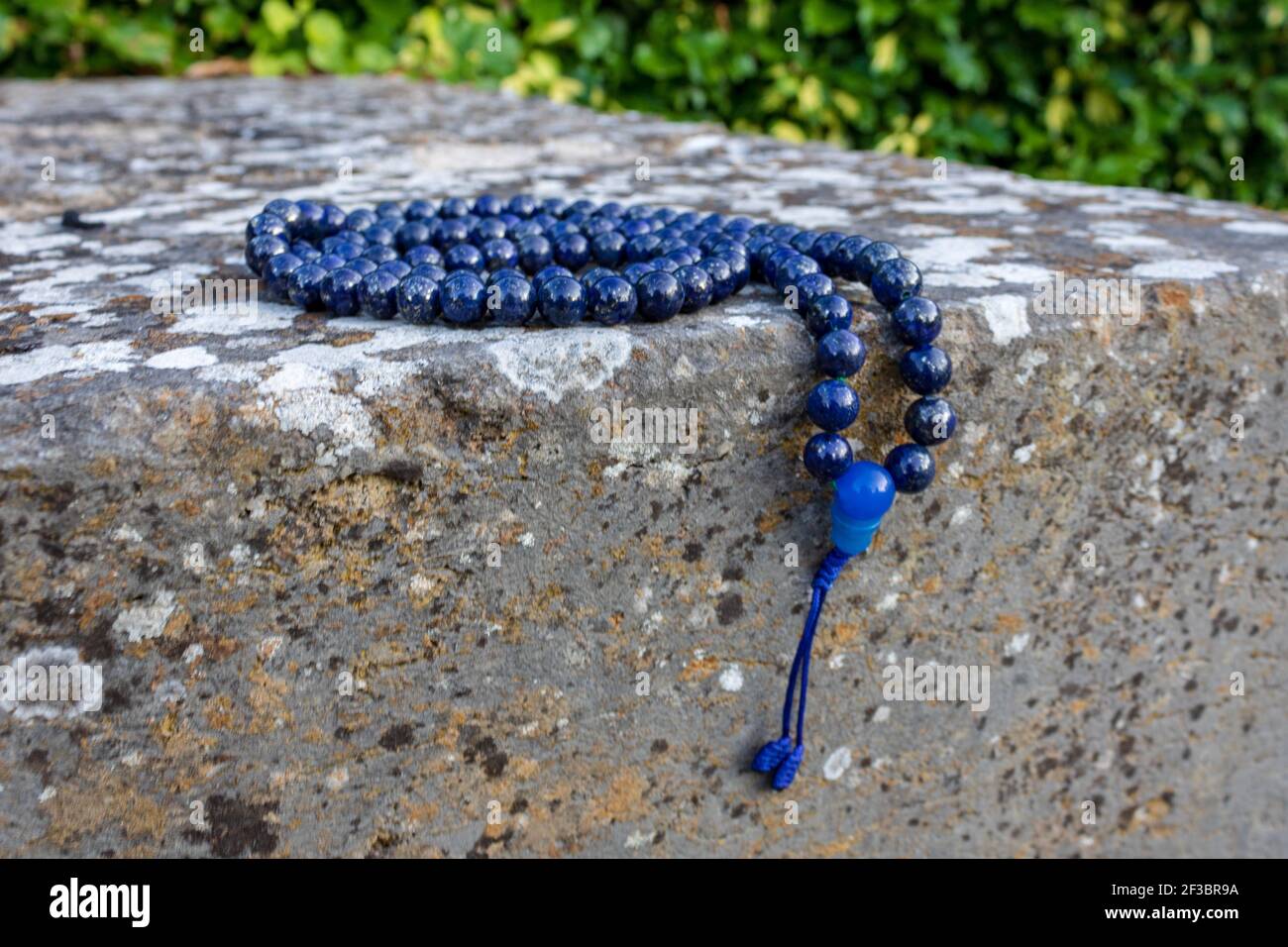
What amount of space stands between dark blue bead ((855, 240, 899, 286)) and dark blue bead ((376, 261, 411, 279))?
0.57 meters

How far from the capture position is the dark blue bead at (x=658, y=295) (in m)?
1.20

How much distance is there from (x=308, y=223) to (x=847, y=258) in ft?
2.59

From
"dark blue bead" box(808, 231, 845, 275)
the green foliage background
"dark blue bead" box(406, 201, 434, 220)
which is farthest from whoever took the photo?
the green foliage background

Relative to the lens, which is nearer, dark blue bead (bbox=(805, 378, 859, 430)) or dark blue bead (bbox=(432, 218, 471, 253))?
A: dark blue bead (bbox=(805, 378, 859, 430))

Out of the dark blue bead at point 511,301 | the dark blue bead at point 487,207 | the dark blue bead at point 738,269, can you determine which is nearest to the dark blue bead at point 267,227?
the dark blue bead at point 487,207

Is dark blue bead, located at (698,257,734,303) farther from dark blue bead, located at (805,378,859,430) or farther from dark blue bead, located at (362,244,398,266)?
dark blue bead, located at (362,244,398,266)

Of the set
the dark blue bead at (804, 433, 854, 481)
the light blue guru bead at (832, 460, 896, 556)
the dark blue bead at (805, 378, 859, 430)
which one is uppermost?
the dark blue bead at (805, 378, 859, 430)

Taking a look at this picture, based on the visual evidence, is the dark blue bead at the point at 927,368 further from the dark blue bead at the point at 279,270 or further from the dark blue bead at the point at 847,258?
the dark blue bead at the point at 279,270

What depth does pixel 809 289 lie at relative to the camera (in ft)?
4.07

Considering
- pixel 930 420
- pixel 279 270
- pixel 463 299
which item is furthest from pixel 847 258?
pixel 279 270

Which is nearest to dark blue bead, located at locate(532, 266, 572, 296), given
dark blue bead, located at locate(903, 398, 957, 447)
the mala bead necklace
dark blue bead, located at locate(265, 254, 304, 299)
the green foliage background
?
the mala bead necklace

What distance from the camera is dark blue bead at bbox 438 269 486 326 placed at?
1198 millimetres

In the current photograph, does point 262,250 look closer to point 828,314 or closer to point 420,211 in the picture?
point 420,211

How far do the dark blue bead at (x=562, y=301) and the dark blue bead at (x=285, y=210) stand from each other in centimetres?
53
